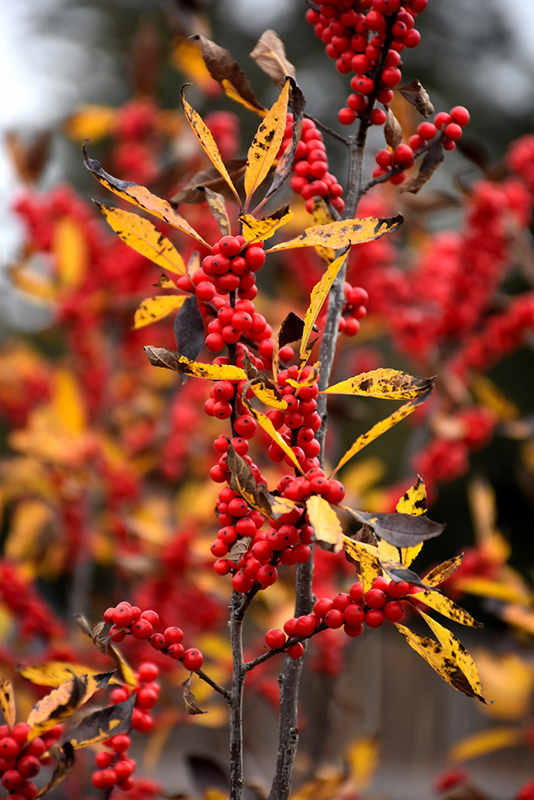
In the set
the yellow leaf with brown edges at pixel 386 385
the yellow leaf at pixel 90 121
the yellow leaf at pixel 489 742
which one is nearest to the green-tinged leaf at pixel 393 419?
the yellow leaf with brown edges at pixel 386 385

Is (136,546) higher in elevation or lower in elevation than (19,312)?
higher

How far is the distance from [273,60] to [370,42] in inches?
4.8

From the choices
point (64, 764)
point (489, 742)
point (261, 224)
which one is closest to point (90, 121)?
point (261, 224)

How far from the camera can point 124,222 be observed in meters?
0.73

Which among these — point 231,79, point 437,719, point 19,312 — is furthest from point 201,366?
point 19,312

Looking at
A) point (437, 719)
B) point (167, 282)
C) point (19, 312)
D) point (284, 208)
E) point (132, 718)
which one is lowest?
point (437, 719)

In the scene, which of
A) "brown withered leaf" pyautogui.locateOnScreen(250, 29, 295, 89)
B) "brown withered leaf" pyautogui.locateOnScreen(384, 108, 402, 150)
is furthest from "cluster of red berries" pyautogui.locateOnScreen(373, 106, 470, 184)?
"brown withered leaf" pyautogui.locateOnScreen(250, 29, 295, 89)

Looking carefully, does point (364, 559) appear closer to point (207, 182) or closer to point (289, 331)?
point (289, 331)

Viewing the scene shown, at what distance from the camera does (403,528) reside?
0.61 metres

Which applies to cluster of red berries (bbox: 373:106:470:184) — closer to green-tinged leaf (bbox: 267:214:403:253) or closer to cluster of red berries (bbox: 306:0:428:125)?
cluster of red berries (bbox: 306:0:428:125)

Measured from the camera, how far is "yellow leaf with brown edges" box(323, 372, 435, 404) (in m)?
0.66

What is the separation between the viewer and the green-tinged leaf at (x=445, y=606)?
0.63m

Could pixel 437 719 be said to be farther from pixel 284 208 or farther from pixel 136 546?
pixel 284 208

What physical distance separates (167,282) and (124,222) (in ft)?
0.32
